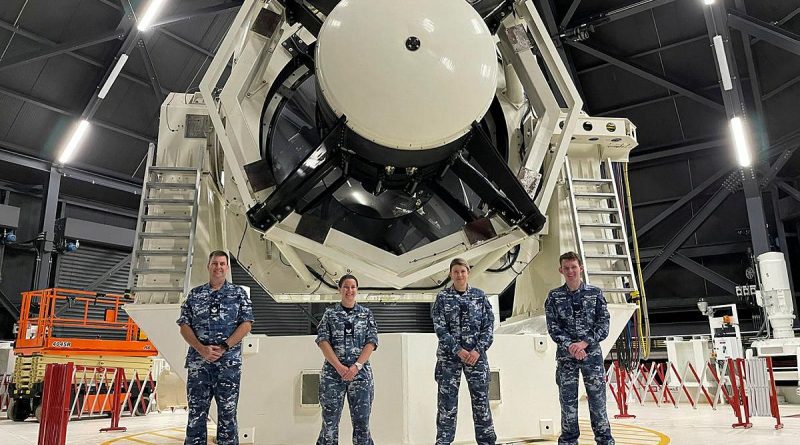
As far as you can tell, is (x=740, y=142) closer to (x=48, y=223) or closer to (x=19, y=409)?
(x=19, y=409)

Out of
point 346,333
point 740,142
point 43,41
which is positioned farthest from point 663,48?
point 43,41

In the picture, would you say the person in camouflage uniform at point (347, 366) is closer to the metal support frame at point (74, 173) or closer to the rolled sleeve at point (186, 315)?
the rolled sleeve at point (186, 315)

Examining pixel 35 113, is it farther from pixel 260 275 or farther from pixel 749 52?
pixel 749 52

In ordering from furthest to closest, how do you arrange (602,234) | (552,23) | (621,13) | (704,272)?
(704,272) < (552,23) < (621,13) < (602,234)

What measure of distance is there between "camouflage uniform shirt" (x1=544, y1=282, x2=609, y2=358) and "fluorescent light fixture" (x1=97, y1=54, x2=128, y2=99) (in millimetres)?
12168

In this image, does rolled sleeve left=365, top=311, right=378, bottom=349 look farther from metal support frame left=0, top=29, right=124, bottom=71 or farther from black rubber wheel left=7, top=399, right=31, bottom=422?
metal support frame left=0, top=29, right=124, bottom=71

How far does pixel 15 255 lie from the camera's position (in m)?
15.3

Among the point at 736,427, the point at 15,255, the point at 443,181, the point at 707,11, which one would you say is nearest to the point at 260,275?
the point at 443,181

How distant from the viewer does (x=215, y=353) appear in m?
3.44

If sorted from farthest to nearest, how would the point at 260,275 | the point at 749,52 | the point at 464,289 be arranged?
1. the point at 749,52
2. the point at 260,275
3. the point at 464,289

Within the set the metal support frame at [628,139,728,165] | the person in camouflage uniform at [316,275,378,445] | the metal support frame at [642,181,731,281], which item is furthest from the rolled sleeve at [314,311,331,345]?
the metal support frame at [628,139,728,165]

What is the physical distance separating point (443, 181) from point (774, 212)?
13713mm

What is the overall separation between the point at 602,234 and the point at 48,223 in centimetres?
1462

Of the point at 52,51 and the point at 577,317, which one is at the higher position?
the point at 52,51
